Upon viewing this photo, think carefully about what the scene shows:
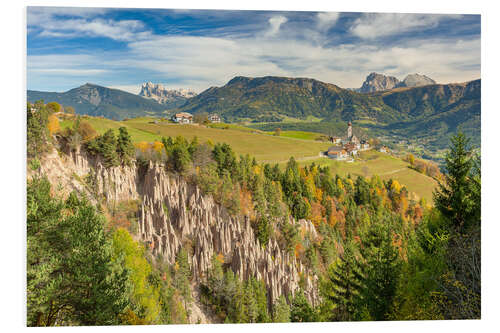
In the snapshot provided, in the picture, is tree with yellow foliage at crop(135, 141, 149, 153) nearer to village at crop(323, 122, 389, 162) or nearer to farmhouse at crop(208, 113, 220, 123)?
farmhouse at crop(208, 113, 220, 123)

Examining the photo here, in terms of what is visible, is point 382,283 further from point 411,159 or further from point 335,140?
point 411,159

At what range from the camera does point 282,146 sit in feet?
43.1

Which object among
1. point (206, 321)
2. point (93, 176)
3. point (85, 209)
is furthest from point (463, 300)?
point (93, 176)

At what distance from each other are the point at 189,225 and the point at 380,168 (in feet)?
26.7

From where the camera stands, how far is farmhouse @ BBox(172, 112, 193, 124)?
1052 cm

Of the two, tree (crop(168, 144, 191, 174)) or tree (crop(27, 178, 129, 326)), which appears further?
tree (crop(168, 144, 191, 174))

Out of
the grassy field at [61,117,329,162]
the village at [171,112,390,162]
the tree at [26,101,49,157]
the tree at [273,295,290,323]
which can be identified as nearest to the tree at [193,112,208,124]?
the village at [171,112,390,162]

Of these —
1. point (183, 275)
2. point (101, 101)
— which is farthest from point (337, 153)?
point (101, 101)

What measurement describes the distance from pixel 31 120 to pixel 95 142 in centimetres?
232

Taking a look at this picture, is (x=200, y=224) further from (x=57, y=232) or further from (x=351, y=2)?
(x=351, y=2)

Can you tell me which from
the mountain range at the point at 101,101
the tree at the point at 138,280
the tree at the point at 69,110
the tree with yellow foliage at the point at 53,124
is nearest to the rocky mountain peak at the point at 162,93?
the mountain range at the point at 101,101

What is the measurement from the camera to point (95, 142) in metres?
9.58

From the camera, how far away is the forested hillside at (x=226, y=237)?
22.0ft

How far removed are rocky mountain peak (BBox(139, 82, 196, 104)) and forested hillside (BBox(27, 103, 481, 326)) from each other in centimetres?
171
